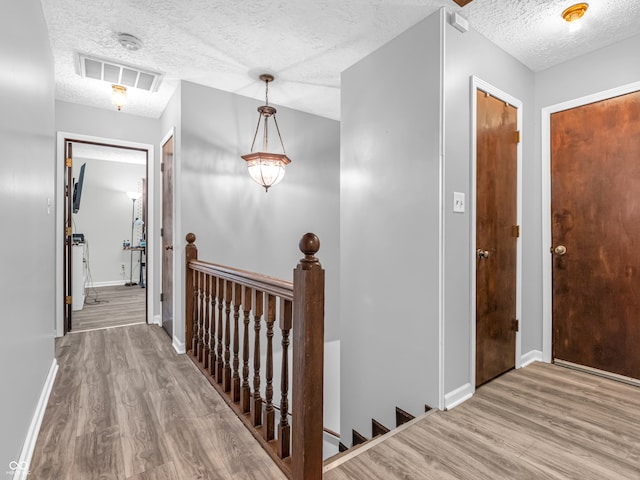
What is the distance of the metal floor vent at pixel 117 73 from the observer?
280cm

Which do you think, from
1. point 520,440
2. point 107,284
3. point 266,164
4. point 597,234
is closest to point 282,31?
point 266,164

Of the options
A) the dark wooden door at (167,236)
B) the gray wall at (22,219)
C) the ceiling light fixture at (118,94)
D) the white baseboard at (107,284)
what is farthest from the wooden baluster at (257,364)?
the white baseboard at (107,284)

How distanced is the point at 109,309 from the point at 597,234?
5.52 m

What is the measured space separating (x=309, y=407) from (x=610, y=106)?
2891 millimetres

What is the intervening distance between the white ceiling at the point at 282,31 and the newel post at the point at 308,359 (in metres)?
1.65

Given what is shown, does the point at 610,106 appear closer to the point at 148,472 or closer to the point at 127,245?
the point at 148,472

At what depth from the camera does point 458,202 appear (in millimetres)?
2172

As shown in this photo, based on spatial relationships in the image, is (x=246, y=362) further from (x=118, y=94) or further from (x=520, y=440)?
(x=118, y=94)

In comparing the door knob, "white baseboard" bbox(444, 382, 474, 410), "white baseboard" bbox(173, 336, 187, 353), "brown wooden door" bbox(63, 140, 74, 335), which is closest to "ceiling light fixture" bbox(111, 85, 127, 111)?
"brown wooden door" bbox(63, 140, 74, 335)

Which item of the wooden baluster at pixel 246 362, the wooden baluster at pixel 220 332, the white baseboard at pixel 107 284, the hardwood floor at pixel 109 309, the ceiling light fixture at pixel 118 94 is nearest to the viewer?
the wooden baluster at pixel 246 362

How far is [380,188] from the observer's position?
8.16 ft

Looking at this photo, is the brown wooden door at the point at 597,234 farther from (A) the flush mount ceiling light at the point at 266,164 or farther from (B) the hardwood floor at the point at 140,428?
(B) the hardwood floor at the point at 140,428

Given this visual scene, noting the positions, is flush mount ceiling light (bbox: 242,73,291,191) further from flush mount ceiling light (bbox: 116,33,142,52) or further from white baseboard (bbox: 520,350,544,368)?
white baseboard (bbox: 520,350,544,368)

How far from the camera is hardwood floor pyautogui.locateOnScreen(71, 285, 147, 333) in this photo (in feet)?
13.2
